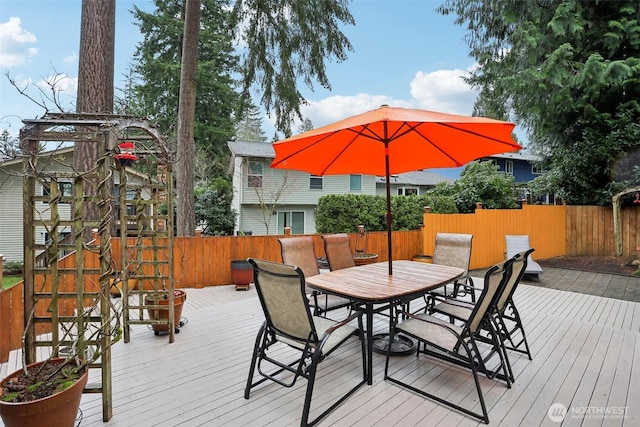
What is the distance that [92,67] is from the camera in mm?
4914

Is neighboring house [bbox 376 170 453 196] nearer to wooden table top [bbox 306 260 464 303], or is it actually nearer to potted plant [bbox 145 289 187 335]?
wooden table top [bbox 306 260 464 303]

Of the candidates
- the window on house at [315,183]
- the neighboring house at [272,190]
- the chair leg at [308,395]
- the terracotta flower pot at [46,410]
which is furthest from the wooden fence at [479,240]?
the window on house at [315,183]

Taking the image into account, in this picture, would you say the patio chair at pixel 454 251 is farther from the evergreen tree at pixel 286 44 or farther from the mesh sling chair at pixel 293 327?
the evergreen tree at pixel 286 44

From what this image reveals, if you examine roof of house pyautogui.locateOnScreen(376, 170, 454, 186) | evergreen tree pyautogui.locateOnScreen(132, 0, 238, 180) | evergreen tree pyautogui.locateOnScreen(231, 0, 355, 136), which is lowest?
roof of house pyautogui.locateOnScreen(376, 170, 454, 186)

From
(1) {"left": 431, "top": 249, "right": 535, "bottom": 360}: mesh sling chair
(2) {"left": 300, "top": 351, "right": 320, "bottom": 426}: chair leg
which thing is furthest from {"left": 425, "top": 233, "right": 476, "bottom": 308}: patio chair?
(2) {"left": 300, "top": 351, "right": 320, "bottom": 426}: chair leg

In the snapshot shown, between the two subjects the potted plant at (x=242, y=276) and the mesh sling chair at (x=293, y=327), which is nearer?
the mesh sling chair at (x=293, y=327)

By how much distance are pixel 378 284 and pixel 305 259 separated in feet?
4.21

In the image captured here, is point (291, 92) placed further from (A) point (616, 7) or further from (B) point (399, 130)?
(A) point (616, 7)

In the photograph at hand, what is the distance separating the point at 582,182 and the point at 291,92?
832 cm

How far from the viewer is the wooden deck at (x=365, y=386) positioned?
209cm

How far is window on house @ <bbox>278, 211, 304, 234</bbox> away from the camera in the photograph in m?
14.2

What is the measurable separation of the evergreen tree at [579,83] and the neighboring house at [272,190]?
206 inches

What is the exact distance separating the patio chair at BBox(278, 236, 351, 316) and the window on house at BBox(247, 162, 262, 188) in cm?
965

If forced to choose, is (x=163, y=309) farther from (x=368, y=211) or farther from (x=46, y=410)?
(x=368, y=211)
